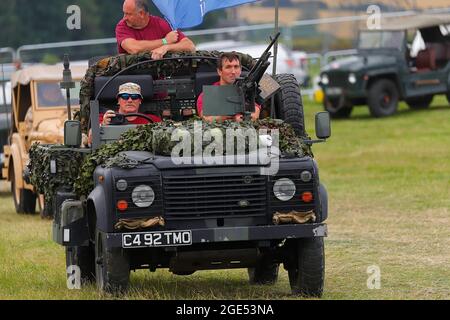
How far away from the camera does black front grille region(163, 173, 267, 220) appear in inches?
384

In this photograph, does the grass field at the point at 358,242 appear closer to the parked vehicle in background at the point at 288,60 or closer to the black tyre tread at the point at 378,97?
the black tyre tread at the point at 378,97

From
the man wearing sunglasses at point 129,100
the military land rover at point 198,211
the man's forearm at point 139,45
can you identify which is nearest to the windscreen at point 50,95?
the man's forearm at point 139,45

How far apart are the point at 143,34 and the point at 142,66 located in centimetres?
77

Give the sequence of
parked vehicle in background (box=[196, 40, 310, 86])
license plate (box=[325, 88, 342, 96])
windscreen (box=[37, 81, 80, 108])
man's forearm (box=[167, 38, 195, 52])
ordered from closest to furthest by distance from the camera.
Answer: man's forearm (box=[167, 38, 195, 52]) < windscreen (box=[37, 81, 80, 108]) < license plate (box=[325, 88, 342, 96]) < parked vehicle in background (box=[196, 40, 310, 86])

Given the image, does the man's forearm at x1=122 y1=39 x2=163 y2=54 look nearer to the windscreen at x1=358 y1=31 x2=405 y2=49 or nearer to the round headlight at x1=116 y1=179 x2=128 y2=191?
the round headlight at x1=116 y1=179 x2=128 y2=191

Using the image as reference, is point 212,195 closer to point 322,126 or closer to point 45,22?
point 322,126

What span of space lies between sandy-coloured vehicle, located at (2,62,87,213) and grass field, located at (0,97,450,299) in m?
0.41

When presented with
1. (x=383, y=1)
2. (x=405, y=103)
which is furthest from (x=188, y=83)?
(x=383, y=1)

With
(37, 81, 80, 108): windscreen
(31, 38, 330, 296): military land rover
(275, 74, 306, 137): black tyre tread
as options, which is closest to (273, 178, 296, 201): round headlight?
(31, 38, 330, 296): military land rover

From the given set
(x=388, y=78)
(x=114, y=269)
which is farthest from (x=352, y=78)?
(x=114, y=269)

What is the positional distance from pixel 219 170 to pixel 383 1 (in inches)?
1300

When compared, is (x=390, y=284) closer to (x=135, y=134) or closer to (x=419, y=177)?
(x=135, y=134)

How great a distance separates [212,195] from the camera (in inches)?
385

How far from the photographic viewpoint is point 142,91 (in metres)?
11.4
